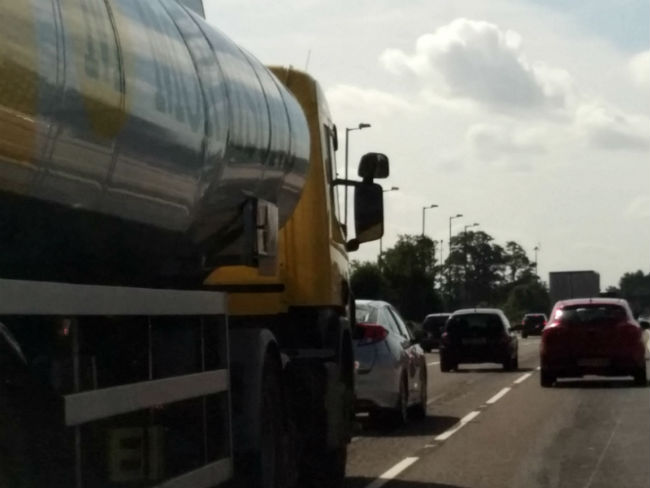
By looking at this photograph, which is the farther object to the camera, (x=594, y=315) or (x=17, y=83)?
(x=594, y=315)

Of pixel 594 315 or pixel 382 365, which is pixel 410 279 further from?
pixel 382 365

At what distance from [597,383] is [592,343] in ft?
6.46

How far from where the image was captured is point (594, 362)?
1148 inches

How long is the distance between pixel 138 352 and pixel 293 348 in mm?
A: 4881

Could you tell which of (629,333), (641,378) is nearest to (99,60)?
(629,333)

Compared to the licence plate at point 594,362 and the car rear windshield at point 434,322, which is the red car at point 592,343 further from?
the car rear windshield at point 434,322

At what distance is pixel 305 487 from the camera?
12266 mm

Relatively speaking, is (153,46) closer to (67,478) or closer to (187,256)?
(187,256)

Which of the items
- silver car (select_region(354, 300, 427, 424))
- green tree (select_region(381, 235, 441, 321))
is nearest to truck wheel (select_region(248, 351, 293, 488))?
silver car (select_region(354, 300, 427, 424))

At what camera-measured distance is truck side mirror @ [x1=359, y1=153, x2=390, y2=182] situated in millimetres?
12852

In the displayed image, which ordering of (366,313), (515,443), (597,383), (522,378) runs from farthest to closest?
(522,378)
(597,383)
(366,313)
(515,443)

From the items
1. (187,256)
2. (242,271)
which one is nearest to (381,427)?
(242,271)

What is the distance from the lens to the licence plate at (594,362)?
1147 inches

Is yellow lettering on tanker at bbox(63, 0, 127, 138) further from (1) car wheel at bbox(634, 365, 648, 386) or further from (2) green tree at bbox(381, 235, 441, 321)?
(2) green tree at bbox(381, 235, 441, 321)
